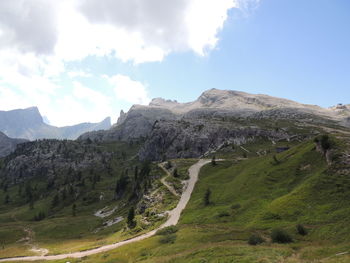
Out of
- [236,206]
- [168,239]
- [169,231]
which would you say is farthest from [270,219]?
[169,231]

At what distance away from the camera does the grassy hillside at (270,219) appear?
39062 millimetres

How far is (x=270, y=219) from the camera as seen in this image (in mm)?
55406

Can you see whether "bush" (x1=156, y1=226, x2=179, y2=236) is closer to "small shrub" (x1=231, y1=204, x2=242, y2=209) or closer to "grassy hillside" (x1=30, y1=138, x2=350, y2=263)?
"grassy hillside" (x1=30, y1=138, x2=350, y2=263)

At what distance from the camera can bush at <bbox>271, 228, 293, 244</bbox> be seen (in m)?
43.4

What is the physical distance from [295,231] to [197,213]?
32479 millimetres

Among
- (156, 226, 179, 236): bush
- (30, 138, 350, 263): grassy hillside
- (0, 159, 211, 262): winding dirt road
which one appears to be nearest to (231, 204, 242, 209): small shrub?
(30, 138, 350, 263): grassy hillside

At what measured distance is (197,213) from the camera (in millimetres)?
74688

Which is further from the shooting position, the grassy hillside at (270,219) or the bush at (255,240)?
the bush at (255,240)

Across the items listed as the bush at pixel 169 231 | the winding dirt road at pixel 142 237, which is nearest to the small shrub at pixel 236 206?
the winding dirt road at pixel 142 237

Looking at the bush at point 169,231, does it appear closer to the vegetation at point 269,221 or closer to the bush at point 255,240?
the vegetation at point 269,221

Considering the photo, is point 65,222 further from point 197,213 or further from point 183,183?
point 197,213

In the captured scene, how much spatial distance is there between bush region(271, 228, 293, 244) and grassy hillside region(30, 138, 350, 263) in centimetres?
105

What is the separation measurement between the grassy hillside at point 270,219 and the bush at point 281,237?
105 centimetres

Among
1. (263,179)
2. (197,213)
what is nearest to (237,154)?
(263,179)
